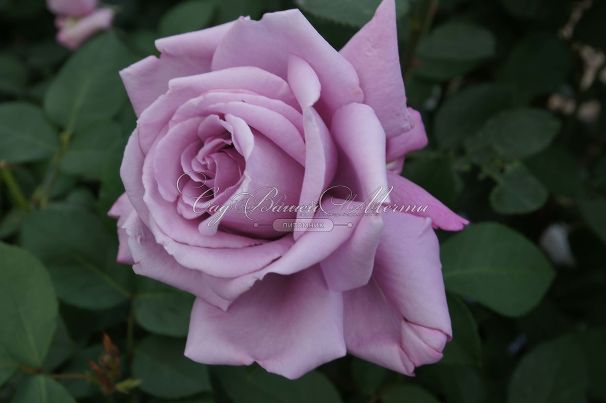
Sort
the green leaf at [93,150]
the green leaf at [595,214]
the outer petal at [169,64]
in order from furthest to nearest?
the green leaf at [595,214], the green leaf at [93,150], the outer petal at [169,64]

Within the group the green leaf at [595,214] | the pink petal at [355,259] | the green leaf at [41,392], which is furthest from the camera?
the green leaf at [595,214]

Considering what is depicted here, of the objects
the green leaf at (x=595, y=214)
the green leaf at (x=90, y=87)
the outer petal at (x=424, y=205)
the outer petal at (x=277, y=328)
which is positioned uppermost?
the outer petal at (x=424, y=205)

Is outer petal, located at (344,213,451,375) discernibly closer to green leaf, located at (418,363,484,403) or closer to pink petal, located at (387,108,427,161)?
pink petal, located at (387,108,427,161)

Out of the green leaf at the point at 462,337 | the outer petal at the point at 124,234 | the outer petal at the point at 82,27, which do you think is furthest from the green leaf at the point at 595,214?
the outer petal at the point at 82,27

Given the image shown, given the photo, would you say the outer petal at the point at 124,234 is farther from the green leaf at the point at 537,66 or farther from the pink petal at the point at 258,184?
the green leaf at the point at 537,66

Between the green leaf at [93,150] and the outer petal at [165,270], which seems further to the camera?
the green leaf at [93,150]

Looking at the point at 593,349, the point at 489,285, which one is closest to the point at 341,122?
the point at 489,285

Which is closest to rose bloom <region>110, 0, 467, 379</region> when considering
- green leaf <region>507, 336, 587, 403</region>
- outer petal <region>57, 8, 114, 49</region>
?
green leaf <region>507, 336, 587, 403</region>

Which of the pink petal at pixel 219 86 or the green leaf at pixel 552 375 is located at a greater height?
the pink petal at pixel 219 86
